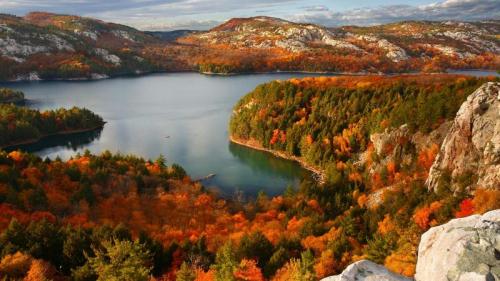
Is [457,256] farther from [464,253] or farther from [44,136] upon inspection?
[44,136]

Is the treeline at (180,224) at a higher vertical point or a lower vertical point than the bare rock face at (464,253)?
lower

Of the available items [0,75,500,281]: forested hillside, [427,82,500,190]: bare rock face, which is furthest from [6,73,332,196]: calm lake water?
[427,82,500,190]: bare rock face

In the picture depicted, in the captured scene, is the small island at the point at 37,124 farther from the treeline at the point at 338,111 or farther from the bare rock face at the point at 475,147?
the bare rock face at the point at 475,147

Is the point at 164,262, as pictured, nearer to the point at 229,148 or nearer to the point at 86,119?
the point at 229,148

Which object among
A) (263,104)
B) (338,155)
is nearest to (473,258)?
(338,155)

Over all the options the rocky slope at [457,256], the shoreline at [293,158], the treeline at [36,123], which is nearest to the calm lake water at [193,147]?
the shoreline at [293,158]

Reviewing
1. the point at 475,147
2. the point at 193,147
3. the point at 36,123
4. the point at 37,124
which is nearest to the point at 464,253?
the point at 475,147

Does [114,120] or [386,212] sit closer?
[386,212]

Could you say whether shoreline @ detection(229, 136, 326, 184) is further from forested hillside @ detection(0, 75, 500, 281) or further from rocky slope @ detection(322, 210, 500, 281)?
rocky slope @ detection(322, 210, 500, 281)
